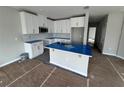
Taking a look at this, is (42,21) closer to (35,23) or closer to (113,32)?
(35,23)

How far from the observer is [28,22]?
3.60m

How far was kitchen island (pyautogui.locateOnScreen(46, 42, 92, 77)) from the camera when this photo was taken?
7.17 ft

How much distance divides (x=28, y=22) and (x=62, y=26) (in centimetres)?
261

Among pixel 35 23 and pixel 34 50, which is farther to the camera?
pixel 35 23

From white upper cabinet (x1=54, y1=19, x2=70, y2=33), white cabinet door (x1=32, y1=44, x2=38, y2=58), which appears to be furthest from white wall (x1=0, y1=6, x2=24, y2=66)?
white upper cabinet (x1=54, y1=19, x2=70, y2=33)

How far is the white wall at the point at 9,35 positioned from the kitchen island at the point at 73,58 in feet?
6.27

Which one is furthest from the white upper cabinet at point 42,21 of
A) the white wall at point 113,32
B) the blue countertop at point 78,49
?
the white wall at point 113,32

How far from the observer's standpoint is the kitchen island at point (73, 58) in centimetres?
219

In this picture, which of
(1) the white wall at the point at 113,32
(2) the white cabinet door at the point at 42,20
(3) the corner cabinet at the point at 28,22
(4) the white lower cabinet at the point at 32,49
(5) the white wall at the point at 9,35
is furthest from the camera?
(2) the white cabinet door at the point at 42,20

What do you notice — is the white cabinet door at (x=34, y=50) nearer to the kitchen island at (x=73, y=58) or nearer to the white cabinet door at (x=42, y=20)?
the kitchen island at (x=73, y=58)

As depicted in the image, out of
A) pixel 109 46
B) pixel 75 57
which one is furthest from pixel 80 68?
pixel 109 46

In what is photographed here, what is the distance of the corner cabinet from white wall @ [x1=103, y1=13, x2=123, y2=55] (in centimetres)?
427

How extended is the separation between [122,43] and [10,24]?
558 cm

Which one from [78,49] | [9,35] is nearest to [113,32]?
[78,49]
